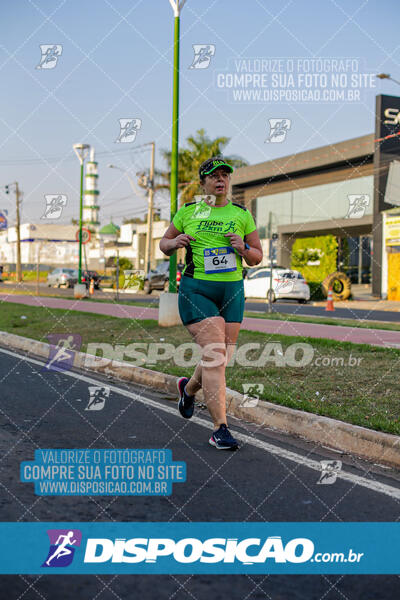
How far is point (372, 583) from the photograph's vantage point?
279 cm

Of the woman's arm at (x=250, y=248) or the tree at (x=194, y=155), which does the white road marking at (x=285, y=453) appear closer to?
the woman's arm at (x=250, y=248)

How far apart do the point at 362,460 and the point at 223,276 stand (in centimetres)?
164

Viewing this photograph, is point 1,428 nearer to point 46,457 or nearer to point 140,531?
point 46,457

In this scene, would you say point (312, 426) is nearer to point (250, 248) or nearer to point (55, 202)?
point (250, 248)

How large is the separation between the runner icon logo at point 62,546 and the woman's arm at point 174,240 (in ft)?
7.47

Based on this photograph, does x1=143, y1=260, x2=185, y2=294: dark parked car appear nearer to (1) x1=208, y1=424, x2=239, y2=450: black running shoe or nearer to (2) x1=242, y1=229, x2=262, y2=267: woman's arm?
(2) x1=242, y1=229, x2=262, y2=267: woman's arm

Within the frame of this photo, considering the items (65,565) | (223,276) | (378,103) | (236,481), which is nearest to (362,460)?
(236,481)

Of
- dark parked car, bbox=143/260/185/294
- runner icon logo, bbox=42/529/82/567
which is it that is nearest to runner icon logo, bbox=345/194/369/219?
dark parked car, bbox=143/260/185/294

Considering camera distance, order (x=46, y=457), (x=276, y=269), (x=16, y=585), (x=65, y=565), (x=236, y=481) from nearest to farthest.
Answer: (x=16, y=585) < (x=65, y=565) < (x=236, y=481) < (x=46, y=457) < (x=276, y=269)

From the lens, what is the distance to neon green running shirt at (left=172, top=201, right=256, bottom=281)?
15.9ft

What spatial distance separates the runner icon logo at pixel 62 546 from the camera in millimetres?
2918

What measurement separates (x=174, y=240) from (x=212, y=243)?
0.93ft

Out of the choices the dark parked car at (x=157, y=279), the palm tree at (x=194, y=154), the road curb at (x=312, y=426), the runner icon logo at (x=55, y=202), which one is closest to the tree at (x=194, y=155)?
the palm tree at (x=194, y=154)

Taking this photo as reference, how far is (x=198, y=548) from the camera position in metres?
3.06
